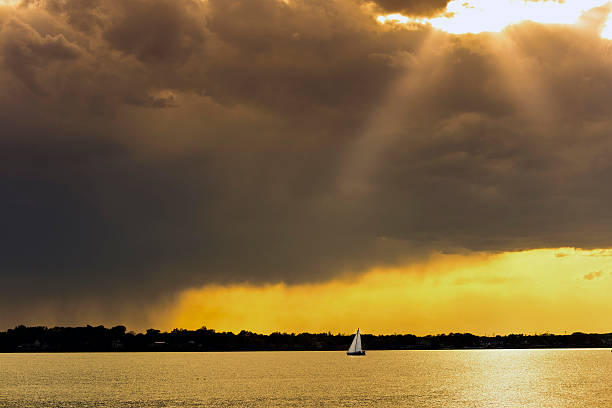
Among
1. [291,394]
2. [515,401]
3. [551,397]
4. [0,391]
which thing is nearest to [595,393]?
[551,397]

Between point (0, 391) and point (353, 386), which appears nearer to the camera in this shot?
point (0, 391)

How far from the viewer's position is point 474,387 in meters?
194

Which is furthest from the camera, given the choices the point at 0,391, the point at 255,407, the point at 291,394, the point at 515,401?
the point at 0,391

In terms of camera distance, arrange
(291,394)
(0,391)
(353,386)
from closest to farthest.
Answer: (291,394)
(0,391)
(353,386)

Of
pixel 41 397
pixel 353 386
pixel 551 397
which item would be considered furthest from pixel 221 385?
pixel 551 397

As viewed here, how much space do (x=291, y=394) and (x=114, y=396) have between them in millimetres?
40085

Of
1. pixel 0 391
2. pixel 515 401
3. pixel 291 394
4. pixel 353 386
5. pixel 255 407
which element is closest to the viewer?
pixel 255 407

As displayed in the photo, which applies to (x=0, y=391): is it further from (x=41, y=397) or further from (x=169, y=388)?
(x=169, y=388)

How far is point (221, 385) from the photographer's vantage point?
196 metres

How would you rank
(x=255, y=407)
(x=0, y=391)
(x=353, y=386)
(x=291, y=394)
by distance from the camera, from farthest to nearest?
(x=353, y=386) < (x=0, y=391) < (x=291, y=394) < (x=255, y=407)

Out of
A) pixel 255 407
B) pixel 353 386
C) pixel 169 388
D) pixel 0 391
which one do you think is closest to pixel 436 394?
pixel 353 386

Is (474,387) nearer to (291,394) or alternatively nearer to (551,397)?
(551,397)

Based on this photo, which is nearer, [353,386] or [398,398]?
[398,398]

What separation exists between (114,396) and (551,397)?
326ft
